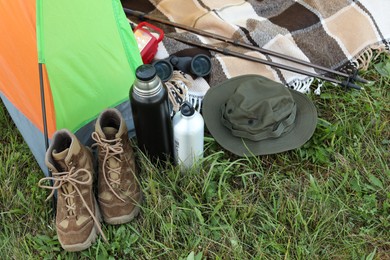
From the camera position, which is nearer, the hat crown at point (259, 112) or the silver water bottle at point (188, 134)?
the silver water bottle at point (188, 134)

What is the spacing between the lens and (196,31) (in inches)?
73.3

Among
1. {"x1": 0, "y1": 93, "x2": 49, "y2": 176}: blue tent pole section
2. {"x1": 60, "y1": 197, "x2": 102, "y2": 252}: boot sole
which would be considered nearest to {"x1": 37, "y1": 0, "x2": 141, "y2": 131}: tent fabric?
{"x1": 0, "y1": 93, "x2": 49, "y2": 176}: blue tent pole section

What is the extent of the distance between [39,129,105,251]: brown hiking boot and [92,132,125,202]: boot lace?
0.18ft

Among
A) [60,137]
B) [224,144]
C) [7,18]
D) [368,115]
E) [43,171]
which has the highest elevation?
[7,18]

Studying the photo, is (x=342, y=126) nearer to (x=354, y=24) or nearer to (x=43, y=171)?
(x=354, y=24)

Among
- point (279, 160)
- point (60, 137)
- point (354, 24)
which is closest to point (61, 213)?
point (60, 137)

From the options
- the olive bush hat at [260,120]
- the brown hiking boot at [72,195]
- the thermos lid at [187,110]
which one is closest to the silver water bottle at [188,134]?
the thermos lid at [187,110]

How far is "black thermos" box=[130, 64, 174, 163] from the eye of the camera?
130 cm

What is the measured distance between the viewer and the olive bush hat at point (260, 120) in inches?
60.4

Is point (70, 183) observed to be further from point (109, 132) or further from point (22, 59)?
point (22, 59)

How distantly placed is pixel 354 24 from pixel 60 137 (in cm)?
128

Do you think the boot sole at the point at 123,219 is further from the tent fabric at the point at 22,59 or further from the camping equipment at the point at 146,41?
the camping equipment at the point at 146,41

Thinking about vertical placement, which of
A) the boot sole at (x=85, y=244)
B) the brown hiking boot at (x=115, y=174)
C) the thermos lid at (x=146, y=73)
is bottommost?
the boot sole at (x=85, y=244)

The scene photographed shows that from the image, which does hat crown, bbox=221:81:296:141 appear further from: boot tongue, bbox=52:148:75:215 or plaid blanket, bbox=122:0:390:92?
boot tongue, bbox=52:148:75:215
